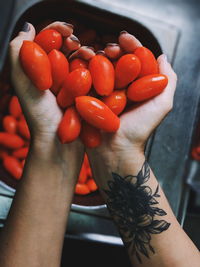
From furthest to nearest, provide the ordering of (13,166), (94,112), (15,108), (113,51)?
(15,108)
(13,166)
(113,51)
(94,112)

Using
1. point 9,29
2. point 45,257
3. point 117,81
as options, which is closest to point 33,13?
point 9,29

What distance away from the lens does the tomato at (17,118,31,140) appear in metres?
1.19

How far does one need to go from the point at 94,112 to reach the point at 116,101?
0.27ft

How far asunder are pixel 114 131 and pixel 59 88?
168mm

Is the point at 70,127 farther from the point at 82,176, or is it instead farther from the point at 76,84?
the point at 82,176

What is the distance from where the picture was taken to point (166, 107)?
79cm

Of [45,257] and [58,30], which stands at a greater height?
[58,30]

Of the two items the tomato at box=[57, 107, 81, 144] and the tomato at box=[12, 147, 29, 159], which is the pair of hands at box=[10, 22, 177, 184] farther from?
the tomato at box=[12, 147, 29, 159]

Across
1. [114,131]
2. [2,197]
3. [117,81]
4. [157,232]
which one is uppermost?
[117,81]

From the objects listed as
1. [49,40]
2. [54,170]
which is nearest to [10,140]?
[54,170]

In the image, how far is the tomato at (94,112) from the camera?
0.69 m

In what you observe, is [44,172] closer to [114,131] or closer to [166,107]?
[114,131]

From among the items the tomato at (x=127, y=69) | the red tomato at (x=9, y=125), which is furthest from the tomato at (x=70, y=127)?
the red tomato at (x=9, y=125)

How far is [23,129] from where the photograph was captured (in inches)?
47.0
